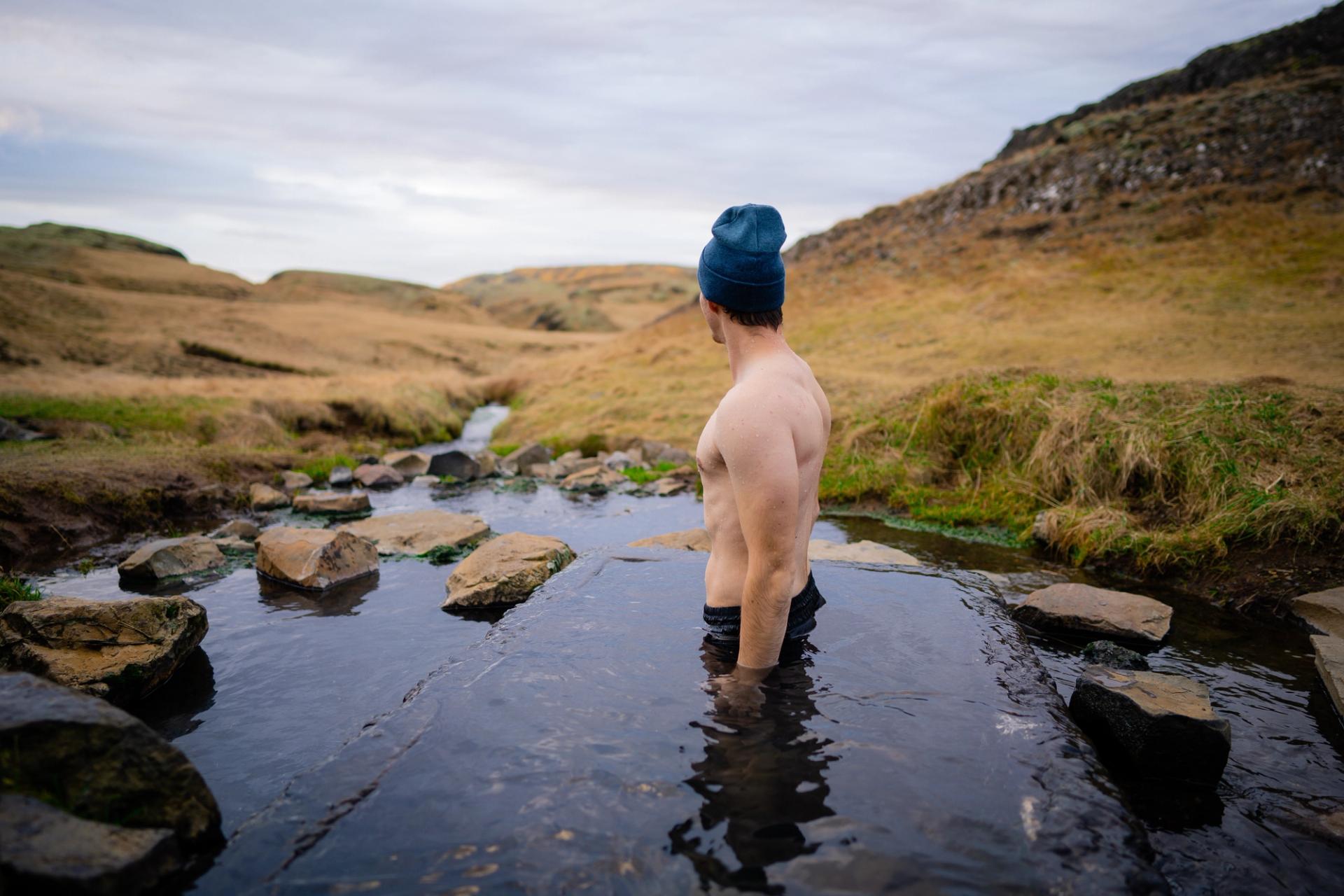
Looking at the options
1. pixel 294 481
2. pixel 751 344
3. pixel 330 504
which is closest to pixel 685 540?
pixel 751 344

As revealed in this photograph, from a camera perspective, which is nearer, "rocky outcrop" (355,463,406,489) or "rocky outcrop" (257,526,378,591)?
"rocky outcrop" (257,526,378,591)

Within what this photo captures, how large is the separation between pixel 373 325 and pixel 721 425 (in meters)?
60.4

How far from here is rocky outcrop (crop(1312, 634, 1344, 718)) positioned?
13.5 feet

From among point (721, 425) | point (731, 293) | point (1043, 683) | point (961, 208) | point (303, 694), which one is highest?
point (961, 208)

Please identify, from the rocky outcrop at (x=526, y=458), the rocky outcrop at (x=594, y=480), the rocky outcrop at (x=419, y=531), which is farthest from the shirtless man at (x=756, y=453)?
the rocky outcrop at (x=526, y=458)

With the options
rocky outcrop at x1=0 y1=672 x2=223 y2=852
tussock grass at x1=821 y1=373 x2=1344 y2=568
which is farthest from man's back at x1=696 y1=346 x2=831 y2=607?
tussock grass at x1=821 y1=373 x2=1344 y2=568

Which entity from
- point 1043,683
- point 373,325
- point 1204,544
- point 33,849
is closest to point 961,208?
point 1204,544

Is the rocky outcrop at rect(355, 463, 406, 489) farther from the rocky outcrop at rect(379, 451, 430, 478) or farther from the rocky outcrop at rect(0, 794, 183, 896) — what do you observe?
the rocky outcrop at rect(0, 794, 183, 896)

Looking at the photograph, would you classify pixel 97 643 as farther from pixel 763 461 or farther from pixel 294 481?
pixel 294 481

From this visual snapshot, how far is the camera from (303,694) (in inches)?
182

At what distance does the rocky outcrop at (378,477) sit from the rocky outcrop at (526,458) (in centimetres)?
212

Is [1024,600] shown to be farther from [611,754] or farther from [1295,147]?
[1295,147]

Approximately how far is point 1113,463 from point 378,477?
11.3 m

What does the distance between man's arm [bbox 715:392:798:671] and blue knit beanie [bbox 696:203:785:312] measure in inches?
21.0
